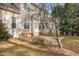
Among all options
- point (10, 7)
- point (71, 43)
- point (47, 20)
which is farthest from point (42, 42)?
point (10, 7)

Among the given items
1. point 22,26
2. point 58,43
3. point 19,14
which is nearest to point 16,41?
point 22,26

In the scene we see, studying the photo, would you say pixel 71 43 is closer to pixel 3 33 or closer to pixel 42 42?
pixel 42 42

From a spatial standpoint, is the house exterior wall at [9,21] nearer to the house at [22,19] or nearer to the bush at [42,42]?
the house at [22,19]

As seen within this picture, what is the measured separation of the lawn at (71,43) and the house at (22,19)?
0.36m

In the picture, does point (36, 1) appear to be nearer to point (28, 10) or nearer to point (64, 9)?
point (28, 10)

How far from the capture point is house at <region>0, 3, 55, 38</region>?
3.08m

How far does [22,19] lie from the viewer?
3104 mm

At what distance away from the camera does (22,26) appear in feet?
10.2

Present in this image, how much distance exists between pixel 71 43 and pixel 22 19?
1.02 metres

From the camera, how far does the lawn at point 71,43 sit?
3082 mm

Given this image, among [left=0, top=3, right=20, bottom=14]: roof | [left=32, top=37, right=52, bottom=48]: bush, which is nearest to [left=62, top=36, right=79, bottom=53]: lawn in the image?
[left=32, top=37, right=52, bottom=48]: bush

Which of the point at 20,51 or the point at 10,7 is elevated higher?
the point at 10,7

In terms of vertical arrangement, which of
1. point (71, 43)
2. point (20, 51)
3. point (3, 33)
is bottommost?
point (20, 51)

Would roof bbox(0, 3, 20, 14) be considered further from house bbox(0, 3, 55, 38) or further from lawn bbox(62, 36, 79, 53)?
lawn bbox(62, 36, 79, 53)
